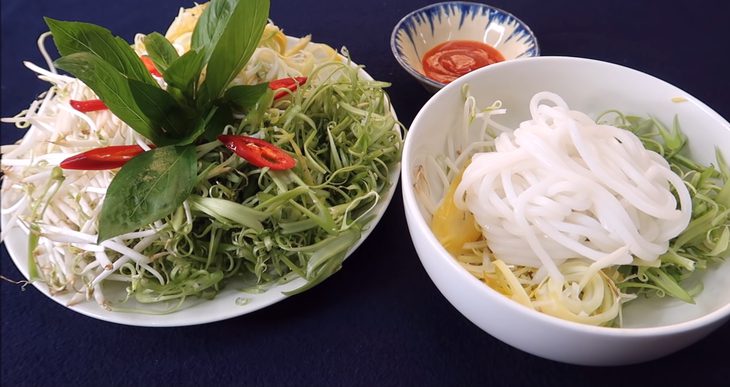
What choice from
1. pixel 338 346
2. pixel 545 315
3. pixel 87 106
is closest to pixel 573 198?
pixel 545 315

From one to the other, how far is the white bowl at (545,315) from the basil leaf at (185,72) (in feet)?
1.21

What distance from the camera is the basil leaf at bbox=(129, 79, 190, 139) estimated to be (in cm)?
85

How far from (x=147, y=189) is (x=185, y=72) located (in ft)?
0.66

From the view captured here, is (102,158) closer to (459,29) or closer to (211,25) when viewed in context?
(211,25)

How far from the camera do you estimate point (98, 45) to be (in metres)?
0.87

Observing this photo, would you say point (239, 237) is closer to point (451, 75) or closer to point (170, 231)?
point (170, 231)

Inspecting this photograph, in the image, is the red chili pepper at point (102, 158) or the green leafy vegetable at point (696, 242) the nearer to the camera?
the green leafy vegetable at point (696, 242)

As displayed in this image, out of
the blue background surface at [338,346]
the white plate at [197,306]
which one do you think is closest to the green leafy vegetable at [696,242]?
the blue background surface at [338,346]

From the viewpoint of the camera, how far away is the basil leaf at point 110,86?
79cm

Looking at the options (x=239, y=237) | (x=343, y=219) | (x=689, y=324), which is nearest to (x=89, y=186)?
(x=239, y=237)

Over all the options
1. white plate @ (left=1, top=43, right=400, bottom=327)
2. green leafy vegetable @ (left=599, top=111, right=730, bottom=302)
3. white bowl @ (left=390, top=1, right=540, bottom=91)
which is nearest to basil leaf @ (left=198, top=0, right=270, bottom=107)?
white plate @ (left=1, top=43, right=400, bottom=327)

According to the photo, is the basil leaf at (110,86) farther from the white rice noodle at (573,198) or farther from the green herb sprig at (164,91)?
the white rice noodle at (573,198)

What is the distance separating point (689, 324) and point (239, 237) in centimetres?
67

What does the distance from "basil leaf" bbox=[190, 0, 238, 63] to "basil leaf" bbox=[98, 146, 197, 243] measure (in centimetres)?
18
